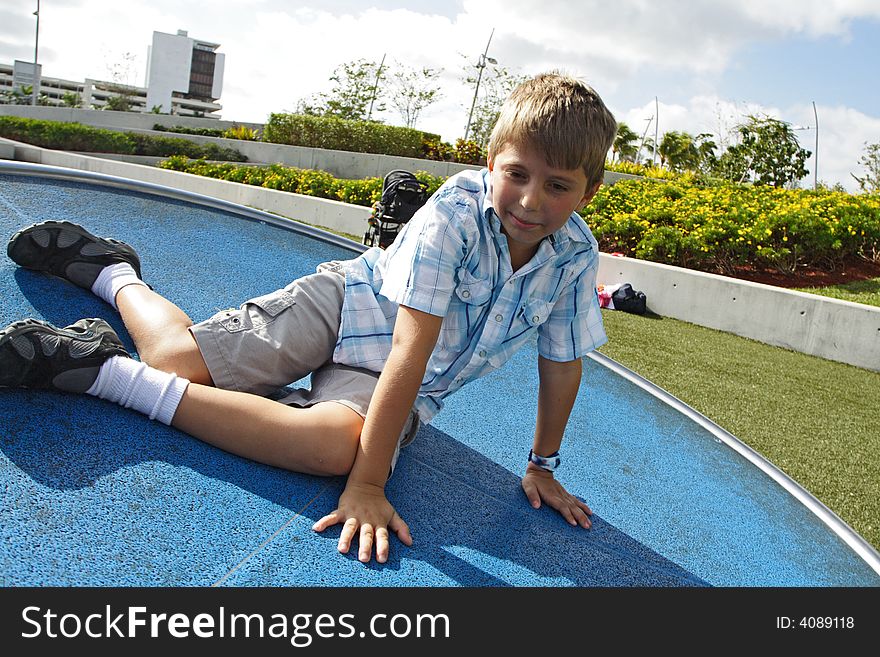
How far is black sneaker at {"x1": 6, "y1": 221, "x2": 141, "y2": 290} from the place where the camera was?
288 cm

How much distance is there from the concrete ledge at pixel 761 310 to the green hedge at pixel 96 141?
647 inches

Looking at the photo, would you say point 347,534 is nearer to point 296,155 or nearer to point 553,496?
point 553,496

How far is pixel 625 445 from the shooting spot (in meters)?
3.36

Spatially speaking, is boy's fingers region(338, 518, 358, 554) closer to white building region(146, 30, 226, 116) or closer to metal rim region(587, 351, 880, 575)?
metal rim region(587, 351, 880, 575)

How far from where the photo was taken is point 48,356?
2.11 meters

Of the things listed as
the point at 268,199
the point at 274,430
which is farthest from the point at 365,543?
the point at 268,199

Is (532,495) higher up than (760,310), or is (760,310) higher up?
(760,310)

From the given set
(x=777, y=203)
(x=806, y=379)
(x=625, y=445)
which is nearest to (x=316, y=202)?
(x=777, y=203)

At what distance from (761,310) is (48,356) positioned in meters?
6.43

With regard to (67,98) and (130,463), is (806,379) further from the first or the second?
(67,98)

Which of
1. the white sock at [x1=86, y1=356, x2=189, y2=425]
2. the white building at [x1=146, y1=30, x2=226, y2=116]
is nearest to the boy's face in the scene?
the white sock at [x1=86, y1=356, x2=189, y2=425]

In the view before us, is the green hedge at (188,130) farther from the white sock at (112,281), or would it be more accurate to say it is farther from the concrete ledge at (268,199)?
the white sock at (112,281)

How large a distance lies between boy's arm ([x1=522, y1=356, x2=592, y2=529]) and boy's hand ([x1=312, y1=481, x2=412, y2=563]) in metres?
0.63

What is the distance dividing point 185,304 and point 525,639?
223cm
